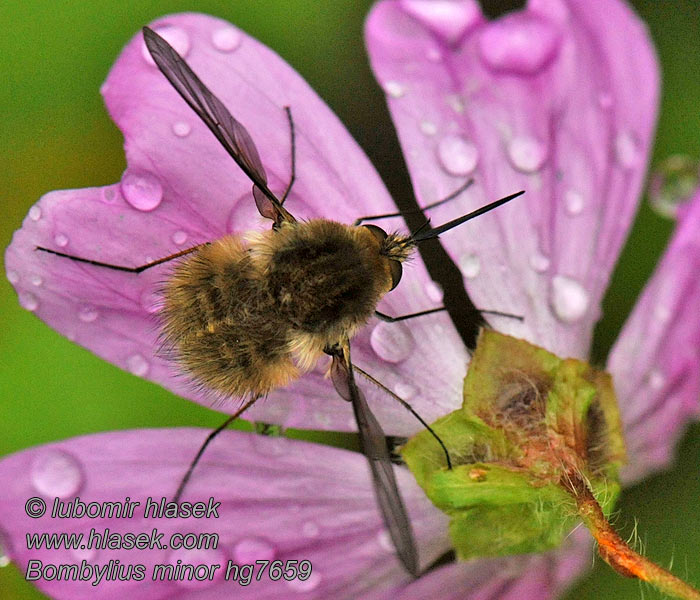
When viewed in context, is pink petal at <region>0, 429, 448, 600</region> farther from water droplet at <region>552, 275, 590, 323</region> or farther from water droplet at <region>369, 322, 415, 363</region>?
water droplet at <region>552, 275, 590, 323</region>

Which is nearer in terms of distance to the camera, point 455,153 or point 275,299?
point 275,299

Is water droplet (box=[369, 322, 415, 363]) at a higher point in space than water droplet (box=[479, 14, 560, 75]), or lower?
lower

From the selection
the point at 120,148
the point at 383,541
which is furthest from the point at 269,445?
the point at 120,148

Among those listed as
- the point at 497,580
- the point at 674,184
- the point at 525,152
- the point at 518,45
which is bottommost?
the point at 497,580

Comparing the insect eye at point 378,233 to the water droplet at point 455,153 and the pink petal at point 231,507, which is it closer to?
the water droplet at point 455,153

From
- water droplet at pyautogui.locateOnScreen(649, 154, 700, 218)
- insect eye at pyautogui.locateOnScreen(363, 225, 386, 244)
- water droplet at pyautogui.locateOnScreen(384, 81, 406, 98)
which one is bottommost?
water droplet at pyautogui.locateOnScreen(649, 154, 700, 218)

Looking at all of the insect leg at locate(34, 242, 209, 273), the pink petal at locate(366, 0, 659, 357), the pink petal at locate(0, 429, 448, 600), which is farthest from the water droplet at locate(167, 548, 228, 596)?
the pink petal at locate(366, 0, 659, 357)

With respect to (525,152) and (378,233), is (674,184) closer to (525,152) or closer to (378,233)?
(525,152)
